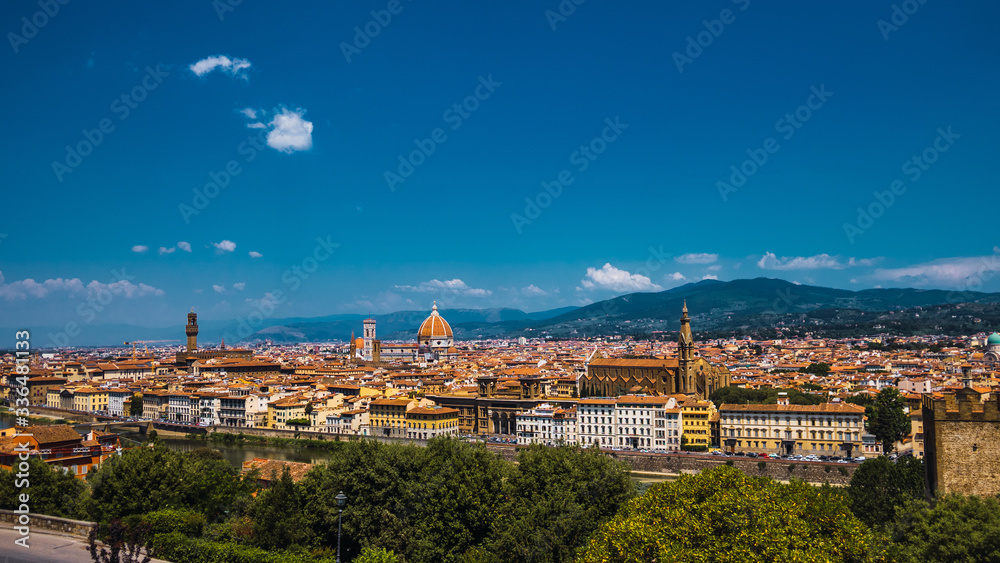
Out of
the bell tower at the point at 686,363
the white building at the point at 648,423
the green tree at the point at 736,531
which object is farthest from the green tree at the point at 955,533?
the bell tower at the point at 686,363

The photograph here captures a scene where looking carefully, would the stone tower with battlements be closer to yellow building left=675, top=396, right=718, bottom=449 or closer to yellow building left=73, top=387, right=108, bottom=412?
yellow building left=675, top=396, right=718, bottom=449

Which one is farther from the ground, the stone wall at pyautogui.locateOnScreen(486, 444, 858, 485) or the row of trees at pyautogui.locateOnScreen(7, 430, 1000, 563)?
the row of trees at pyautogui.locateOnScreen(7, 430, 1000, 563)

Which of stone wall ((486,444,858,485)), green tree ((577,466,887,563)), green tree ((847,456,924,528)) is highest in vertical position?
green tree ((577,466,887,563))

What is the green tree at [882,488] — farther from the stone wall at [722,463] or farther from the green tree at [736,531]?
the green tree at [736,531]

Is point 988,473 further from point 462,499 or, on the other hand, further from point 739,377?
point 739,377

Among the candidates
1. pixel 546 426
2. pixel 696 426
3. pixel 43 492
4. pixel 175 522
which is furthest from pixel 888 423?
pixel 43 492

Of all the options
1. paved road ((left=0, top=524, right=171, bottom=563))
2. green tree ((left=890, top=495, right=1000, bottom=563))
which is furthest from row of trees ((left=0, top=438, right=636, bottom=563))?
green tree ((left=890, top=495, right=1000, bottom=563))

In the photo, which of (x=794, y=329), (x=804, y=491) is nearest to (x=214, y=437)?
(x=804, y=491)

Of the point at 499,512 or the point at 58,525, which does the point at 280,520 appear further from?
the point at 499,512
